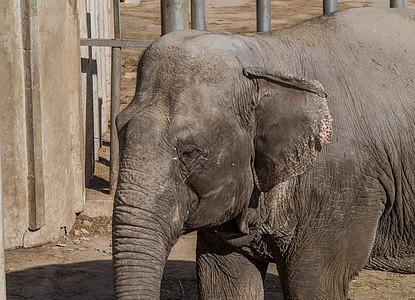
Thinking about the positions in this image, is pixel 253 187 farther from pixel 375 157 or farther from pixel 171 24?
pixel 171 24

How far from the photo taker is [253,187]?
3893 mm

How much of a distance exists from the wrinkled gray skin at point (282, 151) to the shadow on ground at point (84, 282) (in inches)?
70.3

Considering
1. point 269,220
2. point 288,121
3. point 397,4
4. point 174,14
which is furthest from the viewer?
point 397,4

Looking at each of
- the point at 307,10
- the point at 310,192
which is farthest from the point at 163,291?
the point at 307,10

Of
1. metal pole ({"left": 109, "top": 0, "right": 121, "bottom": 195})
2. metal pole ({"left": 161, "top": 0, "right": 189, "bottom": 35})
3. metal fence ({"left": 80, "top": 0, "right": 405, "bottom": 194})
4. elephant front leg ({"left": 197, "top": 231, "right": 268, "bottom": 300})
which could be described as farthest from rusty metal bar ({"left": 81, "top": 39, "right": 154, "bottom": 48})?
elephant front leg ({"left": 197, "top": 231, "right": 268, "bottom": 300})

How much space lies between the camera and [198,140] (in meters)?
3.57

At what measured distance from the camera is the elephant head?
3416 millimetres

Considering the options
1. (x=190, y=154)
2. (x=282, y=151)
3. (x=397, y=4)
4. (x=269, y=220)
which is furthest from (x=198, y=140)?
(x=397, y=4)

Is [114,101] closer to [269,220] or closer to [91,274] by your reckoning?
[91,274]

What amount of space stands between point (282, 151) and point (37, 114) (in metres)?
3.33

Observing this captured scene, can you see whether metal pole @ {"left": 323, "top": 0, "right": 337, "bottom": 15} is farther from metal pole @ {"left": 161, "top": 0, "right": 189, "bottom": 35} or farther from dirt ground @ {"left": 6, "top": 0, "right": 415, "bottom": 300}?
dirt ground @ {"left": 6, "top": 0, "right": 415, "bottom": 300}

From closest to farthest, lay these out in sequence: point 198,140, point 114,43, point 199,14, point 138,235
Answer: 1. point 138,235
2. point 198,140
3. point 199,14
4. point 114,43

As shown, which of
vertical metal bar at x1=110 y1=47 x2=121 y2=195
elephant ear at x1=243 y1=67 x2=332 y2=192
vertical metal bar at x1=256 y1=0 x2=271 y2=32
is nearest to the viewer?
elephant ear at x1=243 y1=67 x2=332 y2=192

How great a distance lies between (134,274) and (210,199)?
22.5 inches
